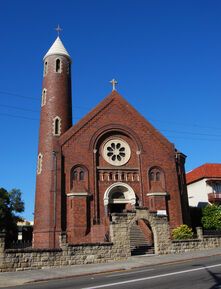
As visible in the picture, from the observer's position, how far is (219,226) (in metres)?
35.1

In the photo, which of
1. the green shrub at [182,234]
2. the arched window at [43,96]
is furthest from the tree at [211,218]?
the arched window at [43,96]

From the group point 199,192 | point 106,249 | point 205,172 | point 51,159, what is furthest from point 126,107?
point 199,192

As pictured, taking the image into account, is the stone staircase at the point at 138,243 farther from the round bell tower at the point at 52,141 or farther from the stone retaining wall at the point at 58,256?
Result: the round bell tower at the point at 52,141

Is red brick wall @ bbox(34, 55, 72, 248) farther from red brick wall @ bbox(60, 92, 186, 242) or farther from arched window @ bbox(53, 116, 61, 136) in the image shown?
red brick wall @ bbox(60, 92, 186, 242)

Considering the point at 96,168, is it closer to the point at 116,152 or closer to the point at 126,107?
the point at 116,152

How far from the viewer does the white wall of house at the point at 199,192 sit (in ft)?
162

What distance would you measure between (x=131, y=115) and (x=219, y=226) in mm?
13958

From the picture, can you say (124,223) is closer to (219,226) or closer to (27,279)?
(27,279)

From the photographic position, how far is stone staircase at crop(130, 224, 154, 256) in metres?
24.8

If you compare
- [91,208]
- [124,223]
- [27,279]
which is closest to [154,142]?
[91,208]

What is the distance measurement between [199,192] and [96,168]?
77.3ft

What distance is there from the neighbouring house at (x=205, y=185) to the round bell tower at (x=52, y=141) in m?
23.3

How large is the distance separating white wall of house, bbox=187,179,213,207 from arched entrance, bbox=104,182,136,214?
2007 centimetres

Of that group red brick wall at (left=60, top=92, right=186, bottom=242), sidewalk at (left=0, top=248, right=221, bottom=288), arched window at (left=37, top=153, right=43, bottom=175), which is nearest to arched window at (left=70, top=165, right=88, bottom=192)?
red brick wall at (left=60, top=92, right=186, bottom=242)
